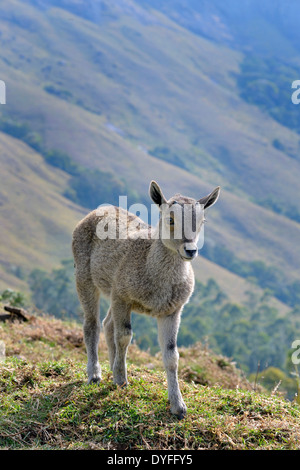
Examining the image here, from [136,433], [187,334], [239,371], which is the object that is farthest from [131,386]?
[187,334]

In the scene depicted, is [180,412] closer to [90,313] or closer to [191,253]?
[191,253]

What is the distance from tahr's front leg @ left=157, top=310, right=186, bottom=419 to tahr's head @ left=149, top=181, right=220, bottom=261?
116 cm

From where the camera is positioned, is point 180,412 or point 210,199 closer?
point 180,412

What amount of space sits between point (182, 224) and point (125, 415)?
115 inches

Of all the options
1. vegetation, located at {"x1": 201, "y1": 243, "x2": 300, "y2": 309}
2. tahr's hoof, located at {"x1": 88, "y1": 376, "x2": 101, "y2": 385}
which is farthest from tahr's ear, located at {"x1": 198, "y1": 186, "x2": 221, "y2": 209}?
vegetation, located at {"x1": 201, "y1": 243, "x2": 300, "y2": 309}

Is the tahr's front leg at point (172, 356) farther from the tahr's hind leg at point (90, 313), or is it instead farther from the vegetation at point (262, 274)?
the vegetation at point (262, 274)

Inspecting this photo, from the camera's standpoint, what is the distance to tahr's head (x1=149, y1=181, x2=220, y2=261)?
8.48m

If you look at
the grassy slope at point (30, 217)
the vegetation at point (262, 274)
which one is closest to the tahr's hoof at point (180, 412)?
the grassy slope at point (30, 217)

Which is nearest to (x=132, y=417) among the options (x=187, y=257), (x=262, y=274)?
(x=187, y=257)

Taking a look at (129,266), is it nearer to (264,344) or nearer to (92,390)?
(92,390)

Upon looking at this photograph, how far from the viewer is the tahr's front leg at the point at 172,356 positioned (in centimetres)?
854

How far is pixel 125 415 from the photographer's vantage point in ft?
27.6

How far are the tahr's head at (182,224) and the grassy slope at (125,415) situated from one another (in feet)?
7.80

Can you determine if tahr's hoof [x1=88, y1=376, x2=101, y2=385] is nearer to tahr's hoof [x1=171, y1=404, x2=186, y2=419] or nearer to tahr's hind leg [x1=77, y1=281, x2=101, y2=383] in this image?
tahr's hind leg [x1=77, y1=281, x2=101, y2=383]
